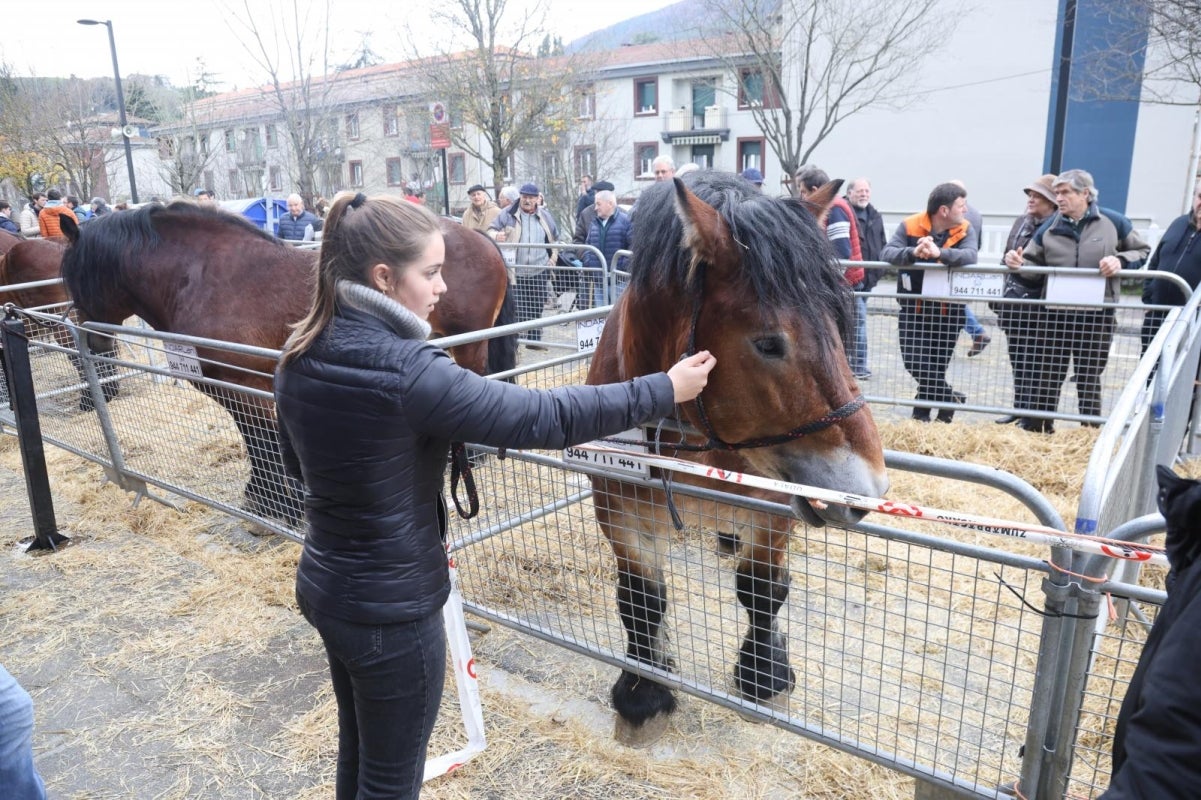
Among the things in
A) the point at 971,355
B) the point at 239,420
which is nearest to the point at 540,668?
the point at 239,420

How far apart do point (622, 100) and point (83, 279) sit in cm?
3619

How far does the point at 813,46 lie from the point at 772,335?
750 inches

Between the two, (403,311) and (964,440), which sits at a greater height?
(403,311)

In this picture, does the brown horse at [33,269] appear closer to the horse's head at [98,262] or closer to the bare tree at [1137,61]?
the horse's head at [98,262]

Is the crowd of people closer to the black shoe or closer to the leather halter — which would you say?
the leather halter

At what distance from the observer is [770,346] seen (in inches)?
80.4

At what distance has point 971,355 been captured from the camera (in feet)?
22.2

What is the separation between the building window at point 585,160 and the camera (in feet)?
91.5

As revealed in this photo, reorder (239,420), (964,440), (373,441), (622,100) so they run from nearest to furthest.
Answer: (373,441), (239,420), (964,440), (622,100)

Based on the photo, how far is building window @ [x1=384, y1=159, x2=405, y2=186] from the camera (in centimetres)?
3538

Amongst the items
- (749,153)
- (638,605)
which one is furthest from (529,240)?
(749,153)

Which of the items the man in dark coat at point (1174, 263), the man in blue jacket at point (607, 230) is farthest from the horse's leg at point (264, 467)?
the man in dark coat at point (1174, 263)

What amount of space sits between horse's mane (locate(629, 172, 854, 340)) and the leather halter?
0.08 m

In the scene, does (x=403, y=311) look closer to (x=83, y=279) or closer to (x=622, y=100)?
(x=83, y=279)
